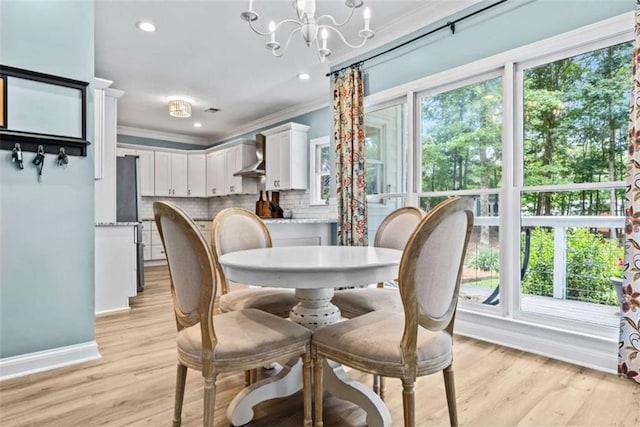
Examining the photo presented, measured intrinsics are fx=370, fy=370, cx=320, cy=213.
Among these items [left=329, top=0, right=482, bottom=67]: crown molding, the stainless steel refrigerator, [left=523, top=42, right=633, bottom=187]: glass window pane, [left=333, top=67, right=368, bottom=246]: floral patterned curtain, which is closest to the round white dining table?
[left=523, top=42, right=633, bottom=187]: glass window pane

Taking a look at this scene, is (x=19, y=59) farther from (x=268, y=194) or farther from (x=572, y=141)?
(x=268, y=194)

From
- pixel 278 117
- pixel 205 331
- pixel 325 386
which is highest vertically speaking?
pixel 278 117

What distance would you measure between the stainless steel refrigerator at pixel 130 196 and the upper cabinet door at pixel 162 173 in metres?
2.34

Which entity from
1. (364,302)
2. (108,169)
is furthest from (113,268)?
(364,302)

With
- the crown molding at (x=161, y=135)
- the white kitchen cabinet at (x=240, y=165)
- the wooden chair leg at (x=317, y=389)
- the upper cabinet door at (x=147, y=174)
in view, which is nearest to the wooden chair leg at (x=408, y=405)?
the wooden chair leg at (x=317, y=389)

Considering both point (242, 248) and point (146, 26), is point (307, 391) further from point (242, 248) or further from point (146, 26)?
point (146, 26)

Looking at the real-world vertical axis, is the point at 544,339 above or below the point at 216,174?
below

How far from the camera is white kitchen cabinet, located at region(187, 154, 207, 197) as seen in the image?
24.4 feet

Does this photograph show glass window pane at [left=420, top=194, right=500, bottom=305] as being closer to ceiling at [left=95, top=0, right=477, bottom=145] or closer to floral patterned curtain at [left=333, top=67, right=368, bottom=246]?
floral patterned curtain at [left=333, top=67, right=368, bottom=246]

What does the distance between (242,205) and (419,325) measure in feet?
20.3

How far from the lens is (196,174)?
24.5ft

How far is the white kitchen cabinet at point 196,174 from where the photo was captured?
742 centimetres

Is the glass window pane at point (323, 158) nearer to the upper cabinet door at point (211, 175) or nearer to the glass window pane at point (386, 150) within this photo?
the glass window pane at point (386, 150)

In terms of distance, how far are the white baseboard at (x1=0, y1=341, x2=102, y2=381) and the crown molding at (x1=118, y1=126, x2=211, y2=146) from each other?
17.8 feet
